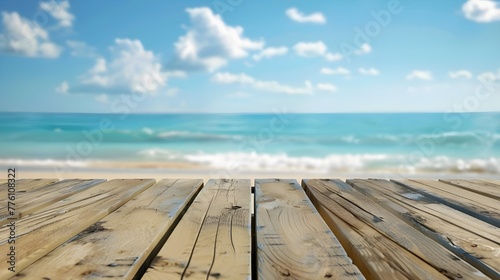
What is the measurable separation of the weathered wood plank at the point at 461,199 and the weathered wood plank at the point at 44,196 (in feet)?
4.73

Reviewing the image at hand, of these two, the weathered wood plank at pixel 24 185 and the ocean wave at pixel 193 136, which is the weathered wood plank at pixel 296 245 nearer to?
the weathered wood plank at pixel 24 185

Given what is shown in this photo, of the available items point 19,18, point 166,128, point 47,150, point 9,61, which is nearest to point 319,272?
point 47,150

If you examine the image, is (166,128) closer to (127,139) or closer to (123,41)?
(127,139)

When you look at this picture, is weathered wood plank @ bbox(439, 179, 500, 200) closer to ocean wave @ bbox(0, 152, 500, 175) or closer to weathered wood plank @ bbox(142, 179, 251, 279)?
weathered wood plank @ bbox(142, 179, 251, 279)

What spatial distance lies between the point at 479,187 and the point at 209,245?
1475 mm

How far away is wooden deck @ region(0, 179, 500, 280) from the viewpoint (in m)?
0.77

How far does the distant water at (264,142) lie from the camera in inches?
408

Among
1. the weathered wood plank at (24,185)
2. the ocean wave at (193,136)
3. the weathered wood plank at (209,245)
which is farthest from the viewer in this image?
the ocean wave at (193,136)

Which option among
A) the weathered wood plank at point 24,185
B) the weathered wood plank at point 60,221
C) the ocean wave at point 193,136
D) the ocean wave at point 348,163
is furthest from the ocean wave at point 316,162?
the weathered wood plank at point 60,221

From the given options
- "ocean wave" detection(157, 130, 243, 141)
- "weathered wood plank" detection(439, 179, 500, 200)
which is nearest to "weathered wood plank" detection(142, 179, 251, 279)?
"weathered wood plank" detection(439, 179, 500, 200)

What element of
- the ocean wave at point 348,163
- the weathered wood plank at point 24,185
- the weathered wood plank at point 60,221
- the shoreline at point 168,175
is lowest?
the weathered wood plank at point 60,221

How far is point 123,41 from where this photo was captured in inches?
938

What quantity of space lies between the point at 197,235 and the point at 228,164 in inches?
342

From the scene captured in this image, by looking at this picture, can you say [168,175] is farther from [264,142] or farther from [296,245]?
[264,142]
